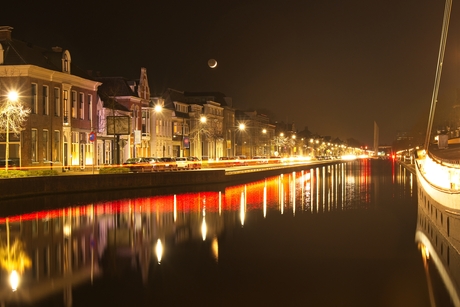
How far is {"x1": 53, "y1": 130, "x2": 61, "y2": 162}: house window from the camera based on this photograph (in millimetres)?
61069

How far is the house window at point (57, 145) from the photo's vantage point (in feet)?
200

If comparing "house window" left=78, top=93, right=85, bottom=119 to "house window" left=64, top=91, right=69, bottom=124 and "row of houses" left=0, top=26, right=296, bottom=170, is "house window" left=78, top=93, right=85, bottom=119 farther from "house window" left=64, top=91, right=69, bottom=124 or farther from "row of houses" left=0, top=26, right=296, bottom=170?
"house window" left=64, top=91, right=69, bottom=124

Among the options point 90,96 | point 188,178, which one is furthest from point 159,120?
point 188,178

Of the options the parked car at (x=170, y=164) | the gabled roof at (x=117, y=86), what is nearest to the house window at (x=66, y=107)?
the parked car at (x=170, y=164)

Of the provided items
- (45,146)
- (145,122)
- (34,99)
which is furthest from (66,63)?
(145,122)

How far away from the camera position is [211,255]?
24.4m

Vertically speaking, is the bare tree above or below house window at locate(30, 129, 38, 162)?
above

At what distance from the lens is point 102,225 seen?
32156 millimetres

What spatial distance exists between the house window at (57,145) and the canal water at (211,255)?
18602 millimetres

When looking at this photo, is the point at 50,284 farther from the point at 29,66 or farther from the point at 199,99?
the point at 199,99

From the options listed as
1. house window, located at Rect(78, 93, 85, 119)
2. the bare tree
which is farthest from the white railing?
house window, located at Rect(78, 93, 85, 119)

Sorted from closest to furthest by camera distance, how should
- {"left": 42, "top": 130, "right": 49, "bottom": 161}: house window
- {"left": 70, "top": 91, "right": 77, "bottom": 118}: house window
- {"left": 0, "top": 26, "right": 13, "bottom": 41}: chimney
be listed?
{"left": 0, "top": 26, "right": 13, "bottom": 41}: chimney < {"left": 42, "top": 130, "right": 49, "bottom": 161}: house window < {"left": 70, "top": 91, "right": 77, "bottom": 118}: house window

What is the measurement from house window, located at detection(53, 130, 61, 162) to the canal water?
18602mm

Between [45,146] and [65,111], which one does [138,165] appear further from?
[45,146]
